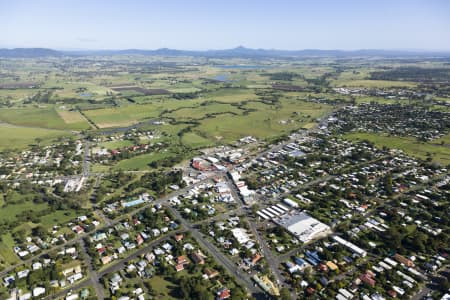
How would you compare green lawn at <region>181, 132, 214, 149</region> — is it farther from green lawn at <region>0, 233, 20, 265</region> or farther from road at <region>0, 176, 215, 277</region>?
green lawn at <region>0, 233, 20, 265</region>

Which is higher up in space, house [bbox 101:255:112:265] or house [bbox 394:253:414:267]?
house [bbox 394:253:414:267]

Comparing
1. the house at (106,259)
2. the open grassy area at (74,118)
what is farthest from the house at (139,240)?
the open grassy area at (74,118)

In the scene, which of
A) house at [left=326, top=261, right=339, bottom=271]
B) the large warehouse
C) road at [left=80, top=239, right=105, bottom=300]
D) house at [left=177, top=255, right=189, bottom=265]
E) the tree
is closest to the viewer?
the tree

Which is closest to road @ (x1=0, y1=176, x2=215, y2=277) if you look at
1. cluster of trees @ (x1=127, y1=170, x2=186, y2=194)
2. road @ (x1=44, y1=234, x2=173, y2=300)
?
cluster of trees @ (x1=127, y1=170, x2=186, y2=194)

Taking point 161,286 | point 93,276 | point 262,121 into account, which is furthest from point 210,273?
point 262,121

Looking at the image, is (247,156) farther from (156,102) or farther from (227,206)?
(156,102)

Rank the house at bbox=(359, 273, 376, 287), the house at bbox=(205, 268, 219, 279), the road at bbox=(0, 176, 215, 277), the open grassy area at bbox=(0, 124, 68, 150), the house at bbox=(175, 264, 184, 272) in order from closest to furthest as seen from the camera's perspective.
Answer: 1. the house at bbox=(359, 273, 376, 287)
2. the house at bbox=(205, 268, 219, 279)
3. the house at bbox=(175, 264, 184, 272)
4. the road at bbox=(0, 176, 215, 277)
5. the open grassy area at bbox=(0, 124, 68, 150)

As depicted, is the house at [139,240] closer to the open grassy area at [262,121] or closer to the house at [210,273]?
the house at [210,273]
